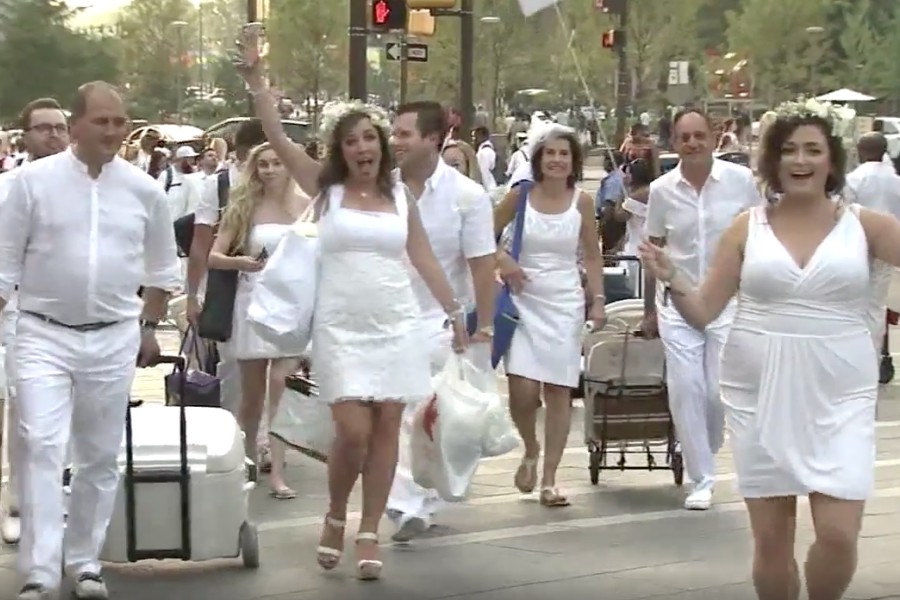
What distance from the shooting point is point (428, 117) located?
8.13 metres

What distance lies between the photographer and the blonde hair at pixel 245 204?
9266 millimetres

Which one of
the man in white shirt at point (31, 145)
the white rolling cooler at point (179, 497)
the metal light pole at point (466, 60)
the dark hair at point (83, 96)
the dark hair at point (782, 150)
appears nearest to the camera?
the dark hair at point (782, 150)

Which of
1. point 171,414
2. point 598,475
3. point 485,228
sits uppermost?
point 485,228

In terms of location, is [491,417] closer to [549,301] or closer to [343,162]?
[549,301]

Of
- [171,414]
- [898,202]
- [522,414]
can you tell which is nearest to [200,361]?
[522,414]

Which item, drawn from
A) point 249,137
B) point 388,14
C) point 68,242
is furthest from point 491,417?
point 388,14

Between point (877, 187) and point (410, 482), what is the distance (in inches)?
280

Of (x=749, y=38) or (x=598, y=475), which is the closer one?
(x=598, y=475)

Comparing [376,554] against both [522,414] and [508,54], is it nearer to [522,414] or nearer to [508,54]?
[522,414]

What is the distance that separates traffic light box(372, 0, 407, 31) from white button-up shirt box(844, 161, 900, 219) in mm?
6336

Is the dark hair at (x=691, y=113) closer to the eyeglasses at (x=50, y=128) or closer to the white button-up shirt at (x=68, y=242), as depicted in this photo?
the eyeglasses at (x=50, y=128)

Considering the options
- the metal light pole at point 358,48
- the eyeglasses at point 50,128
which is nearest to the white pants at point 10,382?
the eyeglasses at point 50,128

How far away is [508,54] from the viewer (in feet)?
191

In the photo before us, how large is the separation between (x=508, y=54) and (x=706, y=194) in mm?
49837
